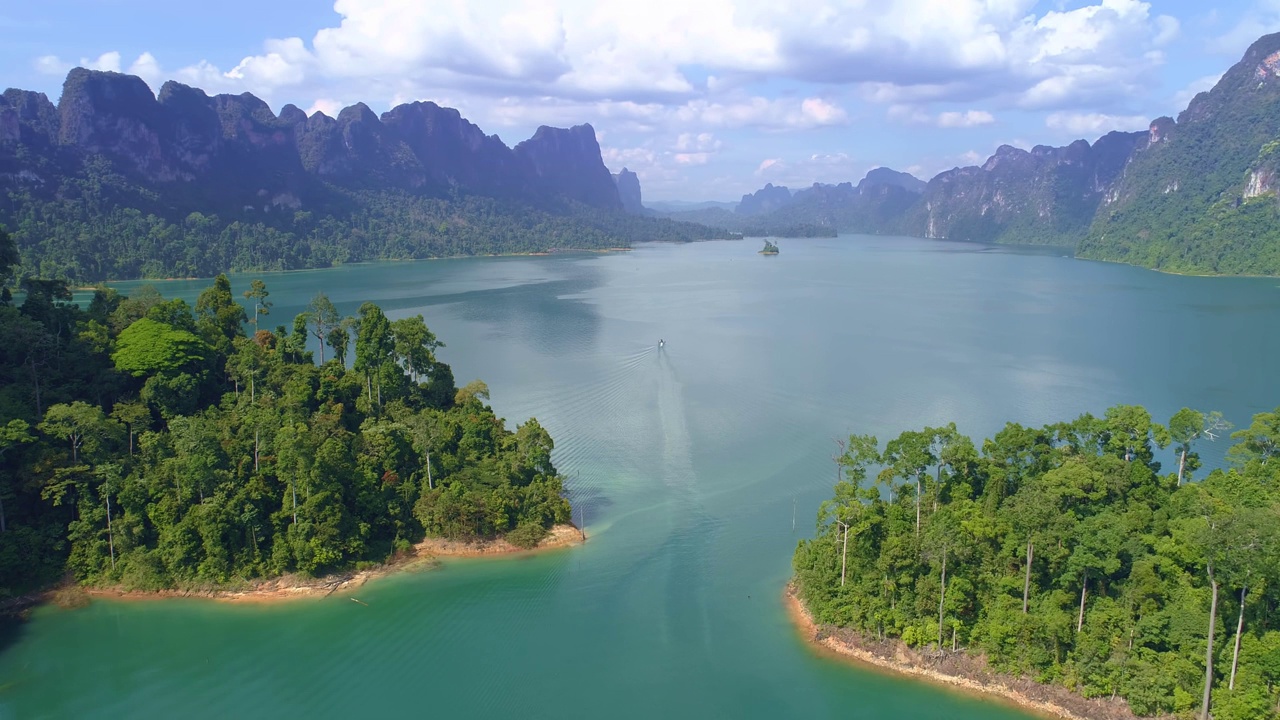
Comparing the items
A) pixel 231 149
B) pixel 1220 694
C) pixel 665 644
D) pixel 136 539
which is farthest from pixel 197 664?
pixel 231 149

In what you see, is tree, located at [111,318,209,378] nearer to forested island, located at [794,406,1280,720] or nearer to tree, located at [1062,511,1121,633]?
forested island, located at [794,406,1280,720]

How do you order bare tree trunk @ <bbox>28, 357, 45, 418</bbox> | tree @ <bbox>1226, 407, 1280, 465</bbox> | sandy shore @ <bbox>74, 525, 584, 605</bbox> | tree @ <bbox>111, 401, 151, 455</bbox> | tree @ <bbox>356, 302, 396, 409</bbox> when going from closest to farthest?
tree @ <bbox>1226, 407, 1280, 465</bbox>
sandy shore @ <bbox>74, 525, 584, 605</bbox>
bare tree trunk @ <bbox>28, 357, 45, 418</bbox>
tree @ <bbox>111, 401, 151, 455</bbox>
tree @ <bbox>356, 302, 396, 409</bbox>

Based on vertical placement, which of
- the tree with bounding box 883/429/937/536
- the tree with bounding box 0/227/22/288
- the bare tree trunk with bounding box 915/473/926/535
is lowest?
the bare tree trunk with bounding box 915/473/926/535

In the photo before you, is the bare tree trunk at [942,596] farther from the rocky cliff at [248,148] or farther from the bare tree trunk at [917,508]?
the rocky cliff at [248,148]

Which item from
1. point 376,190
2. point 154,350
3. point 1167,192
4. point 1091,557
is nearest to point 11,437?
point 154,350

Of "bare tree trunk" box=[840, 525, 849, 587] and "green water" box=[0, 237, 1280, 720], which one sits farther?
"bare tree trunk" box=[840, 525, 849, 587]

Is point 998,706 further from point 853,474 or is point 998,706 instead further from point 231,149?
point 231,149

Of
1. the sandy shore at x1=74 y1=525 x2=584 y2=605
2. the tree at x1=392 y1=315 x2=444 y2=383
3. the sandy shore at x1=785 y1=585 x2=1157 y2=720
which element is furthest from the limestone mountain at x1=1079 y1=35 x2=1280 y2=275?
the sandy shore at x1=74 y1=525 x2=584 y2=605

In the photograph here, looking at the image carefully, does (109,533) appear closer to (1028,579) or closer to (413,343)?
(413,343)
